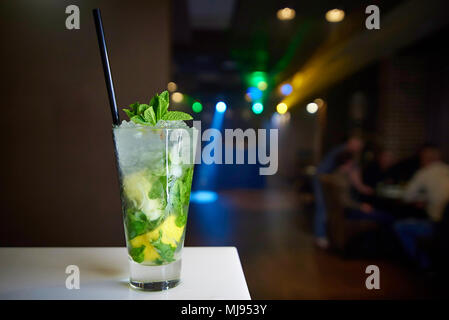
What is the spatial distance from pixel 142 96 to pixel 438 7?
405 cm

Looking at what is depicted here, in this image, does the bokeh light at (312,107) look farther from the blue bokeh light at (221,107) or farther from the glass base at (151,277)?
the glass base at (151,277)

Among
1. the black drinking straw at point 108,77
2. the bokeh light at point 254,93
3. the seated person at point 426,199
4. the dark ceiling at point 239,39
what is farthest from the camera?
the bokeh light at point 254,93

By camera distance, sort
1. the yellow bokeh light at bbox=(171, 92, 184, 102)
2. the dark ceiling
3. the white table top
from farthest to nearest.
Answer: the yellow bokeh light at bbox=(171, 92, 184, 102) → the dark ceiling → the white table top

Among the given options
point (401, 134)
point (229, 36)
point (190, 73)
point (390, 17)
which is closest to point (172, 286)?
point (390, 17)

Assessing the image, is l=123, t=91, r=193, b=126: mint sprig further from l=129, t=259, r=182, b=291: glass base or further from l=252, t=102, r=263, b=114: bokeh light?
l=252, t=102, r=263, b=114: bokeh light

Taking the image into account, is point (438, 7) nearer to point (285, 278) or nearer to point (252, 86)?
point (285, 278)

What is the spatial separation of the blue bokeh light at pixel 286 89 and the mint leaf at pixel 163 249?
9.47 meters

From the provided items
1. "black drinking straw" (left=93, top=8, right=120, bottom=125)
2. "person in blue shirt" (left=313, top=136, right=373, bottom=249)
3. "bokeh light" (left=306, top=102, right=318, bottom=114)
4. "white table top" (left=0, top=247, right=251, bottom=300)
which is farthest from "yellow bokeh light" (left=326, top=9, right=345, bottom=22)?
"white table top" (left=0, top=247, right=251, bottom=300)

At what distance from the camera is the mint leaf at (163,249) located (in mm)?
770

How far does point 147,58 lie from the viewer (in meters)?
2.41

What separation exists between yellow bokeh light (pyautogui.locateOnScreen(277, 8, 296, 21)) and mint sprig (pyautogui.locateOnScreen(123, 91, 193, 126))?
186 inches

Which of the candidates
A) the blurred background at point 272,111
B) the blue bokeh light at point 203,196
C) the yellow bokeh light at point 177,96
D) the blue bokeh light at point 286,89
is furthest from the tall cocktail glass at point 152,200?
the blue bokeh light at point 286,89

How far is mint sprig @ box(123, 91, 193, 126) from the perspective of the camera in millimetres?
799

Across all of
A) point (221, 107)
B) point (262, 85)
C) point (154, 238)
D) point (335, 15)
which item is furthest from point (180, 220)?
point (221, 107)
